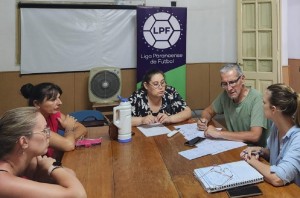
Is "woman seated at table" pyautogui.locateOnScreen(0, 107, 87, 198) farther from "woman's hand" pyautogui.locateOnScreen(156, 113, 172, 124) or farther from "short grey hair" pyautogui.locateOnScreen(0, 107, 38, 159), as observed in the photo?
"woman's hand" pyautogui.locateOnScreen(156, 113, 172, 124)

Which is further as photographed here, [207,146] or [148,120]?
[148,120]

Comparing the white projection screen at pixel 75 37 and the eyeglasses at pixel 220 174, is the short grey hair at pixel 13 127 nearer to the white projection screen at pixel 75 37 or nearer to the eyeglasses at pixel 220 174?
the eyeglasses at pixel 220 174

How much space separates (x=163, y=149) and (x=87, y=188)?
1.90ft

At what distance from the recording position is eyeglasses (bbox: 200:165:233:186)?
4.13ft

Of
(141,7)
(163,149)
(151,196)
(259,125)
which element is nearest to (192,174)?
(151,196)

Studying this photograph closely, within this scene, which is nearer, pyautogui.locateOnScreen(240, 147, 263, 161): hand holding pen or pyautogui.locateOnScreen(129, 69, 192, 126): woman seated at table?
pyautogui.locateOnScreen(240, 147, 263, 161): hand holding pen

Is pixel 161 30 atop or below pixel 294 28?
below

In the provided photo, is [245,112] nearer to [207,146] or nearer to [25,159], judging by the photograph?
[207,146]

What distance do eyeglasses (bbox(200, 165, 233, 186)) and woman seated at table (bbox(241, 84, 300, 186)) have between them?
0.15 meters

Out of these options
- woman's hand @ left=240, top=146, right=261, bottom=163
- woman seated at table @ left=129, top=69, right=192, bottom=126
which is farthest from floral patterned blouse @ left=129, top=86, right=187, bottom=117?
woman's hand @ left=240, top=146, right=261, bottom=163

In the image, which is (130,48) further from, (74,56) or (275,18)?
(275,18)

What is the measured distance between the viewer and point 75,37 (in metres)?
3.92

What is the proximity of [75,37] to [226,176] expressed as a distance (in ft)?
10.3

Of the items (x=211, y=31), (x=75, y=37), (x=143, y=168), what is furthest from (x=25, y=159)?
(x=211, y=31)
